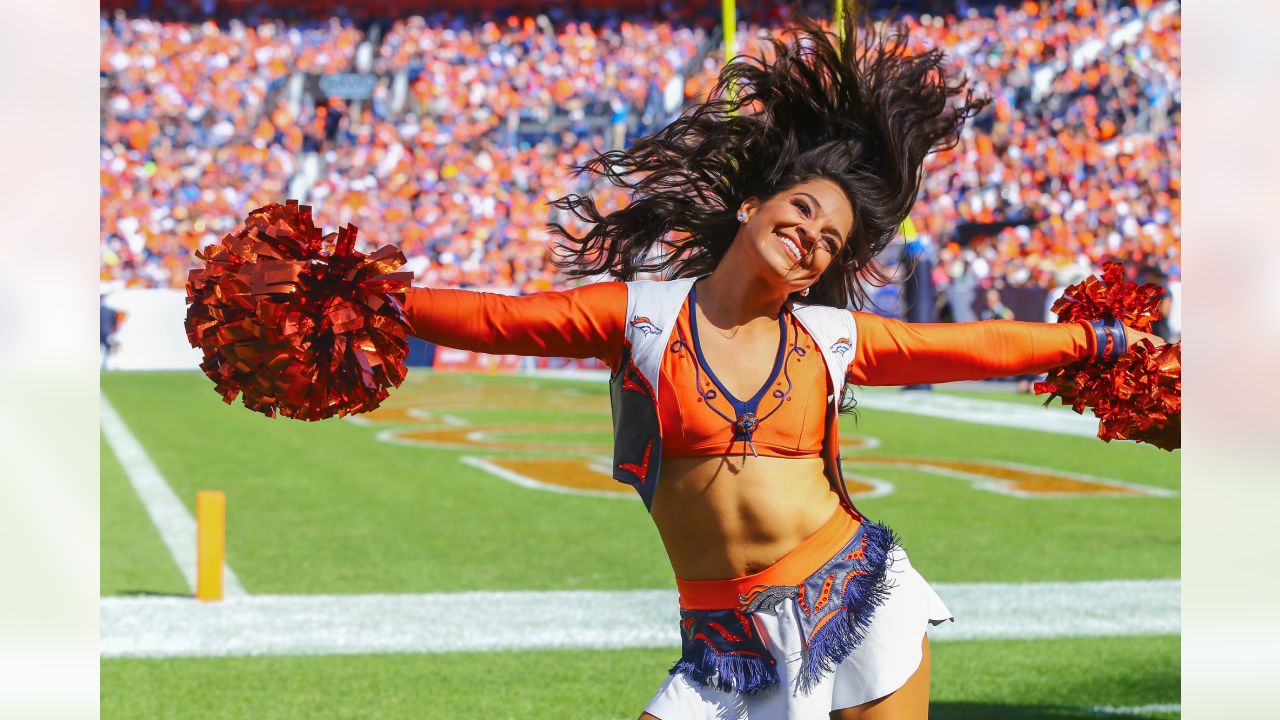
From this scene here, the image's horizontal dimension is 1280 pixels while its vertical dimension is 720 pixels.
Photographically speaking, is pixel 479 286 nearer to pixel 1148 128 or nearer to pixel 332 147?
pixel 332 147

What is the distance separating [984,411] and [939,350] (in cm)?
1451

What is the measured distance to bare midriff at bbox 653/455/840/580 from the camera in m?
2.62

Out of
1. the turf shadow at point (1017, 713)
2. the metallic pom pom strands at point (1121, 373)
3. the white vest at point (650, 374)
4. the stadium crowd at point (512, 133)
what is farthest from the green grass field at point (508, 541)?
the stadium crowd at point (512, 133)

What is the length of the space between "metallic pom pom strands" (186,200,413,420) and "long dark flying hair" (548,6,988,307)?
0.70 meters

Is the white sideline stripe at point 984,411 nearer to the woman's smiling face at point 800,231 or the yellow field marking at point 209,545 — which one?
the yellow field marking at point 209,545

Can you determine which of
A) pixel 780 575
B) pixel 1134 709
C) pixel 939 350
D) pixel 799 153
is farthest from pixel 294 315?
pixel 1134 709

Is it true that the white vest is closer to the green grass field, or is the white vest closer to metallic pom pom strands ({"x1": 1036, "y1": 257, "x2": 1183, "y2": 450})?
metallic pom pom strands ({"x1": 1036, "y1": 257, "x2": 1183, "y2": 450})

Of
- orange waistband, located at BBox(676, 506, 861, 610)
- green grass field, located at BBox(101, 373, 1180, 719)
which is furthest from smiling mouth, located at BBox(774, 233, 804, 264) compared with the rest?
green grass field, located at BBox(101, 373, 1180, 719)

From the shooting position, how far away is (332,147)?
29.2 meters

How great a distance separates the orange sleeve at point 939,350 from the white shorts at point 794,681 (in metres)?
0.42
